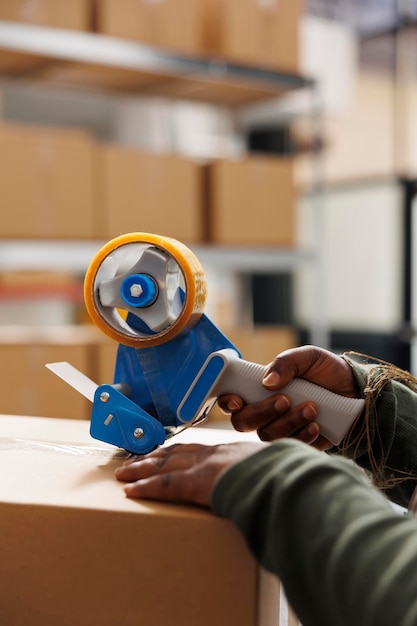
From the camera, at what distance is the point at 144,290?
32.6 inches

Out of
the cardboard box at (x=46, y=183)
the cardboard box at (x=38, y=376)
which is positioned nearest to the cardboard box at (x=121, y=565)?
the cardboard box at (x=38, y=376)

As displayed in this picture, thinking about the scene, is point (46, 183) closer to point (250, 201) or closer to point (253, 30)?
point (250, 201)

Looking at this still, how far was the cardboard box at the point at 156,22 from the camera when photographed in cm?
239

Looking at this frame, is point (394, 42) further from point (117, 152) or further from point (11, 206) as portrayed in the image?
point (11, 206)

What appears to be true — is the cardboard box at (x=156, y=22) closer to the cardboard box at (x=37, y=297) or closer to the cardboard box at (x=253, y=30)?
the cardboard box at (x=253, y=30)

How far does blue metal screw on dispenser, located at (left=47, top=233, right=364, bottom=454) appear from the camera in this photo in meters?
0.83

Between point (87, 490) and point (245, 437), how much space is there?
31cm

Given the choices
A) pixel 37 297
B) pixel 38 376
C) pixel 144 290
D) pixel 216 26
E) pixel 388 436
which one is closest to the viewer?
pixel 144 290

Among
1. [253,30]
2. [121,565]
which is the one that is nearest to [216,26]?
[253,30]

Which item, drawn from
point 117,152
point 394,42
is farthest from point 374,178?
point 117,152

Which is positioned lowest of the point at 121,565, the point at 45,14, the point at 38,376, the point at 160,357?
the point at 38,376

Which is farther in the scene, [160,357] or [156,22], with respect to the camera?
[156,22]

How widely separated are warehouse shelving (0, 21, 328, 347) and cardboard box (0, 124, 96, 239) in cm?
5

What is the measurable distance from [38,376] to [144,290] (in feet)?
4.77
